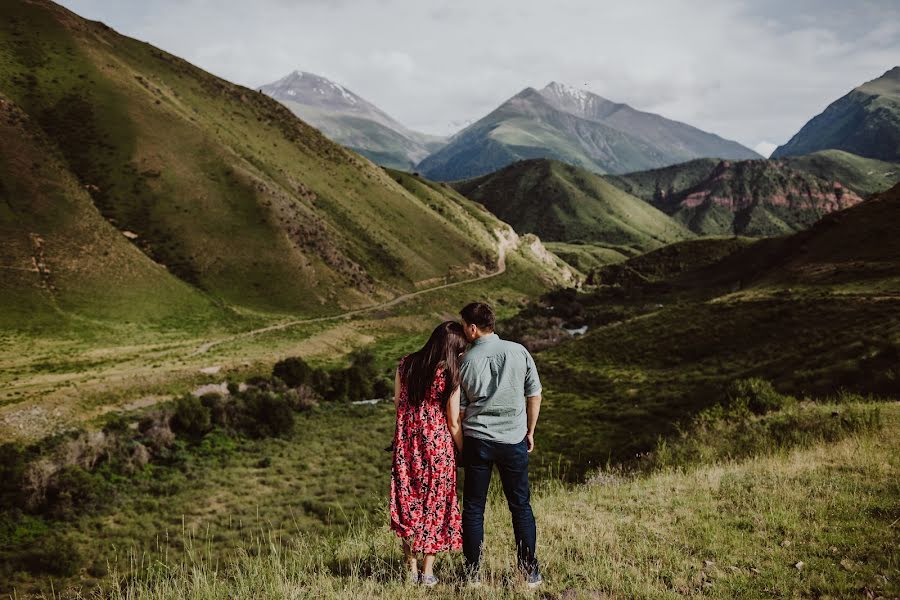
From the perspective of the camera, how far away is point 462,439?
655 centimetres

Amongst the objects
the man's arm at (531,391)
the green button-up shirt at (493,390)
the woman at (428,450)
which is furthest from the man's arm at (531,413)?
the woman at (428,450)

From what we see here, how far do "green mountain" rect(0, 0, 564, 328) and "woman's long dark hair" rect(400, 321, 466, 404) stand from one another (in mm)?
63694

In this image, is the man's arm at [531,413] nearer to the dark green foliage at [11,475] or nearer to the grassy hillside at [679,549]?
the grassy hillside at [679,549]

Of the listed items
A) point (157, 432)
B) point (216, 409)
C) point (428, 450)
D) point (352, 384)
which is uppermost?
point (428, 450)

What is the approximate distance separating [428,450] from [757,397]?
78.4 feet

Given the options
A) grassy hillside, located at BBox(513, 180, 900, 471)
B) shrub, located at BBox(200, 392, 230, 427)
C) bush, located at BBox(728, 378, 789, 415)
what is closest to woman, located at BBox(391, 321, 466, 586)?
grassy hillside, located at BBox(513, 180, 900, 471)

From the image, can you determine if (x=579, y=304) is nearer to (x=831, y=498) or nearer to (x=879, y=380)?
(x=879, y=380)

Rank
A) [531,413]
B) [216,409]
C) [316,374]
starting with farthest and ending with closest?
[316,374] → [216,409] → [531,413]

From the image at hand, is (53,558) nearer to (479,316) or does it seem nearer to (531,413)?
(531,413)

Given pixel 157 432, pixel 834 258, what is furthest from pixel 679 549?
pixel 834 258

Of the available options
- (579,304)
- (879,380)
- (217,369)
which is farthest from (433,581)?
(579,304)

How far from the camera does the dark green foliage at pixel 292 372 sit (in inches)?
1929

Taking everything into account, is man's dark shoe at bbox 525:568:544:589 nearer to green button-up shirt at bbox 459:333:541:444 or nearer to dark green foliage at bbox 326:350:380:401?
green button-up shirt at bbox 459:333:541:444

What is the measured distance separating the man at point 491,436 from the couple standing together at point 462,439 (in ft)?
0.04
